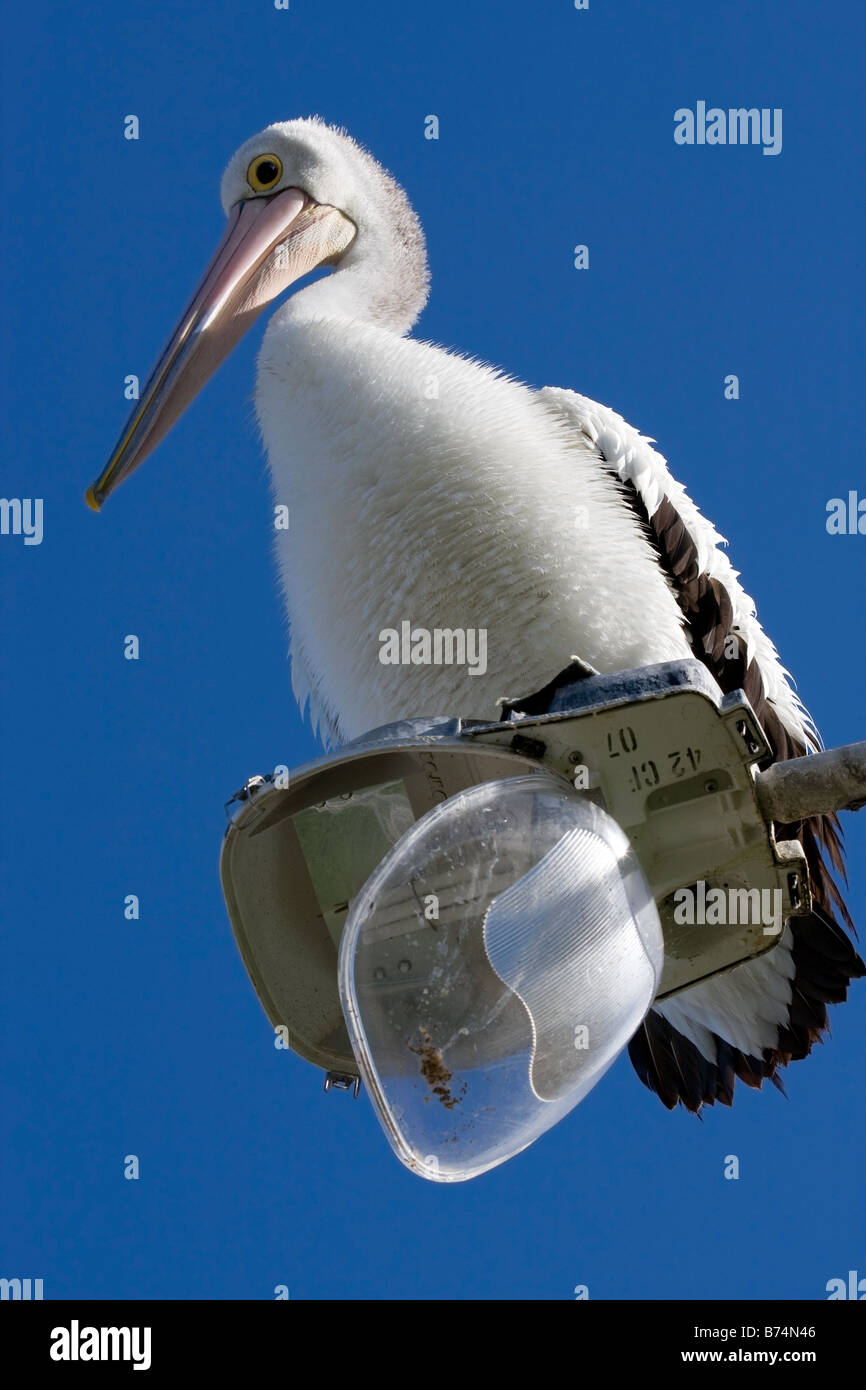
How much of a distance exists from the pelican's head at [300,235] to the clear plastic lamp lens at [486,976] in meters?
2.79

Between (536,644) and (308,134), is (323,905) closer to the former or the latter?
(536,644)

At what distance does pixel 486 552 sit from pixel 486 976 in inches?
65.2

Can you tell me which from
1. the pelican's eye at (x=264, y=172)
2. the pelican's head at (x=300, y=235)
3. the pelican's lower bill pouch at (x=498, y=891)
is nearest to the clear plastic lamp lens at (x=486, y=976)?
the pelican's lower bill pouch at (x=498, y=891)

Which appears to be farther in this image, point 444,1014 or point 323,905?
point 323,905

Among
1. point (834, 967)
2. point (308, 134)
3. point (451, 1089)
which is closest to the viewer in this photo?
point (451, 1089)

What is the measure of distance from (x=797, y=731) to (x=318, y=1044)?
2279mm

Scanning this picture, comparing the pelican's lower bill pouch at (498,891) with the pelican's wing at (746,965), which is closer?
the pelican's lower bill pouch at (498,891)

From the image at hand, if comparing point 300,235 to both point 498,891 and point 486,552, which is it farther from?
point 498,891

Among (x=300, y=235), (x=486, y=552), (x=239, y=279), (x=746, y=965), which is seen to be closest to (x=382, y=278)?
(x=300, y=235)

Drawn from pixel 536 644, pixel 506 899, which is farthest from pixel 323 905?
pixel 536 644

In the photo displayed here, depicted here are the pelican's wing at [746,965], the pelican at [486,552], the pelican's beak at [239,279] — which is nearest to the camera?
the pelican at [486,552]

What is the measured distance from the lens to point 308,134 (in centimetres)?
532

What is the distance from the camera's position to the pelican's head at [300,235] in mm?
5078

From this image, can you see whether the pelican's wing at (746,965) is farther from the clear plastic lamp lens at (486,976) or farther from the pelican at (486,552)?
the clear plastic lamp lens at (486,976)
